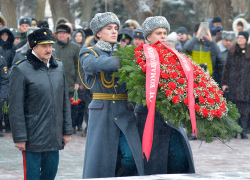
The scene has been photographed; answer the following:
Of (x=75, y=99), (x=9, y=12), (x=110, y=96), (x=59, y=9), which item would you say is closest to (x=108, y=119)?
(x=110, y=96)

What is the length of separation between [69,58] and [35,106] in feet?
17.4

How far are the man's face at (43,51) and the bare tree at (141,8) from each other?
1167 centimetres

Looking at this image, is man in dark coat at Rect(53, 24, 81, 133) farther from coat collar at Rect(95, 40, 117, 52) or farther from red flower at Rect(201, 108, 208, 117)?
red flower at Rect(201, 108, 208, 117)

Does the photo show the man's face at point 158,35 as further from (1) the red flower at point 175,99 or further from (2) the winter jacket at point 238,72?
(2) the winter jacket at point 238,72

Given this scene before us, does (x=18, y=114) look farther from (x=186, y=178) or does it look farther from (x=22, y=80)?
(x=186, y=178)

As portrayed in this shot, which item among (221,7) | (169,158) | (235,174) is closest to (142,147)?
(169,158)

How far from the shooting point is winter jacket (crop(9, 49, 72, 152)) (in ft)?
14.8

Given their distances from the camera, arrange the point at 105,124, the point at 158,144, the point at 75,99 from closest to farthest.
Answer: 1. the point at 105,124
2. the point at 158,144
3. the point at 75,99

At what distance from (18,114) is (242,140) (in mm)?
6356

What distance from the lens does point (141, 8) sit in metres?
16.4

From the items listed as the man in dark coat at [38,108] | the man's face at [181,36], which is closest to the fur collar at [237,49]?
the man's face at [181,36]

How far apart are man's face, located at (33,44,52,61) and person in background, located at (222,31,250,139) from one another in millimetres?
6000

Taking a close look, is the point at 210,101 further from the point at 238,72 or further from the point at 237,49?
the point at 237,49

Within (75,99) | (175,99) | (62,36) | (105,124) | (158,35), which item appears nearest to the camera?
(175,99)
